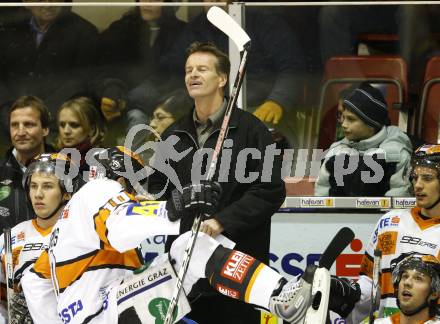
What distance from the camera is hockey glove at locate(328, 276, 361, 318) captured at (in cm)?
473

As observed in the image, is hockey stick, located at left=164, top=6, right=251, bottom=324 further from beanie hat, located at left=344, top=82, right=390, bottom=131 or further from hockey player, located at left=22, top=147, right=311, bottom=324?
beanie hat, located at left=344, top=82, right=390, bottom=131

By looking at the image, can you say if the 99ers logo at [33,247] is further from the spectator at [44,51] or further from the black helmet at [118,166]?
the spectator at [44,51]

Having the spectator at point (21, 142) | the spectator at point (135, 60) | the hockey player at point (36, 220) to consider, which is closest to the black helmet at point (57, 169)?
the hockey player at point (36, 220)

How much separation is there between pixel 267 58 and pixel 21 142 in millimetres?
1334

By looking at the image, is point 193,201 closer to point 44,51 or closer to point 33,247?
point 33,247

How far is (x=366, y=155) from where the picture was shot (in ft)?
18.4

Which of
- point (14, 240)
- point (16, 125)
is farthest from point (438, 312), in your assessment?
point (16, 125)

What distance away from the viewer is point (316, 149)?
571cm

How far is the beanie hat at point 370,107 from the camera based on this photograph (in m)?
5.54

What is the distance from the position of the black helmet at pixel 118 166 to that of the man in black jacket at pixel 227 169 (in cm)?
20

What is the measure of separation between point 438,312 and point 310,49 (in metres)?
1.70

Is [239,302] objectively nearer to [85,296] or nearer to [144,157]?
[85,296]

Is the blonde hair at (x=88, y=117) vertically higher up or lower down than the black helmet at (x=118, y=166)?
higher up

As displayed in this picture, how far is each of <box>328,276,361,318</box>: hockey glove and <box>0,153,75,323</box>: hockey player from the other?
4.33ft
